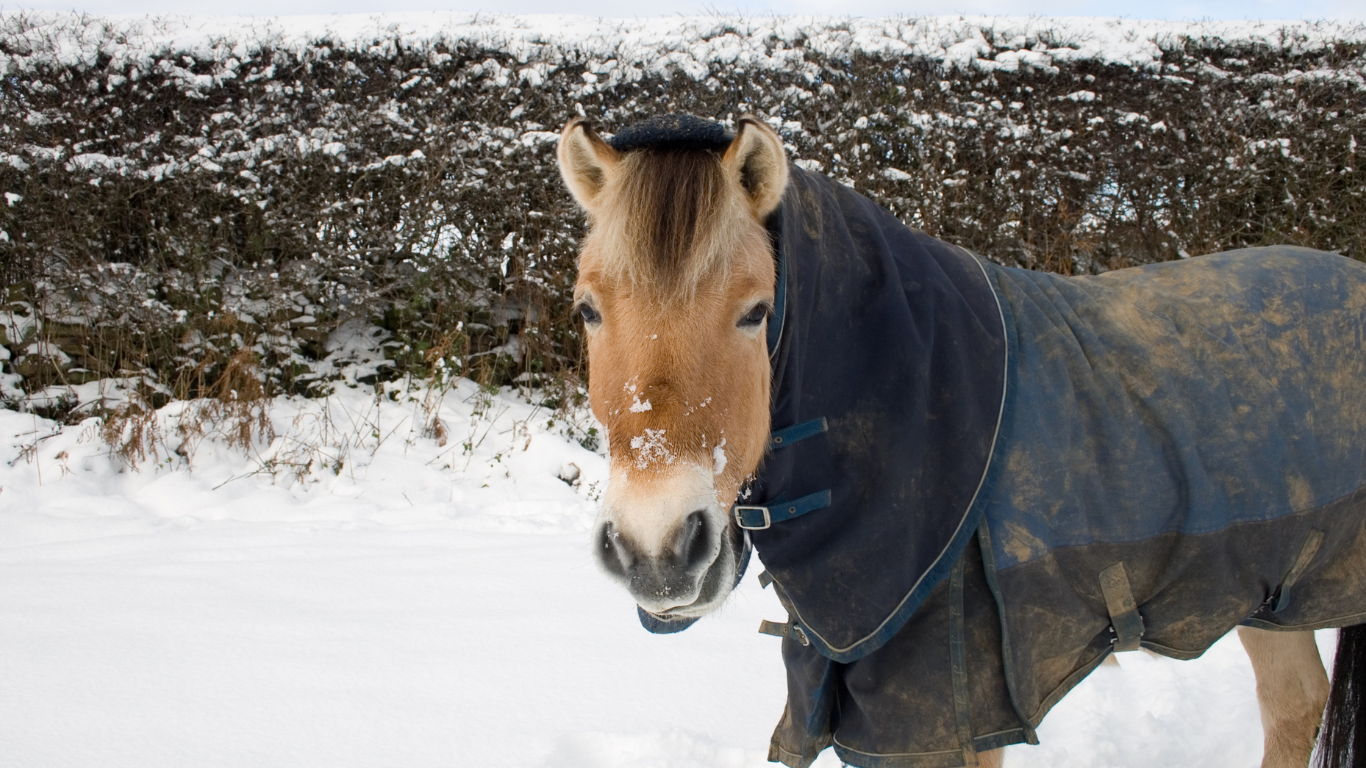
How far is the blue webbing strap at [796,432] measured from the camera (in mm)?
1484

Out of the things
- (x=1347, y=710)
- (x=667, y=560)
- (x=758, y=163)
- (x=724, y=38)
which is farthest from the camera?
(x=724, y=38)

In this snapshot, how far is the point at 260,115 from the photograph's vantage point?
523cm

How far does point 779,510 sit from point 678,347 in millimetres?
403

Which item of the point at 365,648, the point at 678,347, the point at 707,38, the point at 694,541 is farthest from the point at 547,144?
the point at 694,541

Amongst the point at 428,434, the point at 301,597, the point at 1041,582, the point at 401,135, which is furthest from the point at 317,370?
the point at 1041,582

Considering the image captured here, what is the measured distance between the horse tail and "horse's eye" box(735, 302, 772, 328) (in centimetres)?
219

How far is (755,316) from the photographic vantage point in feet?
4.70

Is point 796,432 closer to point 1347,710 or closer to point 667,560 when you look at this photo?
point 667,560

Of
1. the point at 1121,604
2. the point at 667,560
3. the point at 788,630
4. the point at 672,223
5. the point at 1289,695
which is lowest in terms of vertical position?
the point at 1289,695

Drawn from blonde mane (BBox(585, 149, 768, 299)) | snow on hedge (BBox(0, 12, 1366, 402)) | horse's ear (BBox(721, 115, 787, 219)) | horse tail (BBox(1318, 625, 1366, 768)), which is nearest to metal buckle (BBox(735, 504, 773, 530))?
blonde mane (BBox(585, 149, 768, 299))

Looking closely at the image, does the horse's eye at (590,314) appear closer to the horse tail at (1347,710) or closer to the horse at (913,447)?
the horse at (913,447)

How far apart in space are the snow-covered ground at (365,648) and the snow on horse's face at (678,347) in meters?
1.20

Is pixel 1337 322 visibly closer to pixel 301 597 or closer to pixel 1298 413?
pixel 1298 413

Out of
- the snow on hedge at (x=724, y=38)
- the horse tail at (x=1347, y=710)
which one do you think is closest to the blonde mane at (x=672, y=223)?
the horse tail at (x=1347, y=710)
